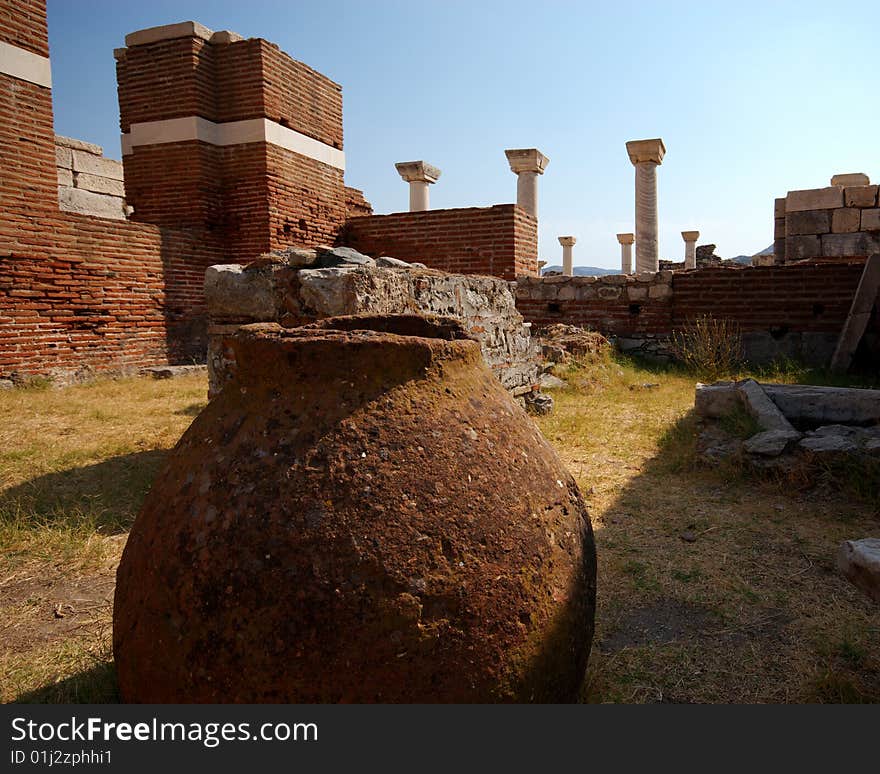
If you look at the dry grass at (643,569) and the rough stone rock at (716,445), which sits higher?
the rough stone rock at (716,445)

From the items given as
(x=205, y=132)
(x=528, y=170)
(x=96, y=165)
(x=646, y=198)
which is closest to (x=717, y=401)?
(x=205, y=132)

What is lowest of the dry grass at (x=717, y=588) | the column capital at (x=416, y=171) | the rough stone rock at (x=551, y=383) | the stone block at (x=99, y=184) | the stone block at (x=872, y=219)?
the dry grass at (x=717, y=588)

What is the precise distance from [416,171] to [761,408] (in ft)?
42.4

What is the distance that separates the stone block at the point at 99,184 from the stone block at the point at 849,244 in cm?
1263

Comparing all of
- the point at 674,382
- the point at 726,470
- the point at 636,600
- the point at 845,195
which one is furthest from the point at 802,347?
the point at 636,600

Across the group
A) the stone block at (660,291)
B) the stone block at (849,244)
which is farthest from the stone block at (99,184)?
the stone block at (849,244)

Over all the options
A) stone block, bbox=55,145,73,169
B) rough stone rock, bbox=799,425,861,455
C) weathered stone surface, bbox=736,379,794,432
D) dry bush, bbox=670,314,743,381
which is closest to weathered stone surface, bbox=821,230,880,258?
dry bush, bbox=670,314,743,381

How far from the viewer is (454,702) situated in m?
1.36

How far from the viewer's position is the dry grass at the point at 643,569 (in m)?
2.11

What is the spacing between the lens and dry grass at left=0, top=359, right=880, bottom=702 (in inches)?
83.0

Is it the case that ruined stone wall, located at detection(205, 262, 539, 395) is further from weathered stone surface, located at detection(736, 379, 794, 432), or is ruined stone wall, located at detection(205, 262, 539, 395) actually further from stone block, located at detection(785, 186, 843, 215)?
stone block, located at detection(785, 186, 843, 215)

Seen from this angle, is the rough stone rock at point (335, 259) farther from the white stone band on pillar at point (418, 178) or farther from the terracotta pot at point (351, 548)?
the white stone band on pillar at point (418, 178)

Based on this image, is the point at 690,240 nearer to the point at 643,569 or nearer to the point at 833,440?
the point at 833,440

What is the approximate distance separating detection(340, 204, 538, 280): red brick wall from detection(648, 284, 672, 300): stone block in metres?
2.19
